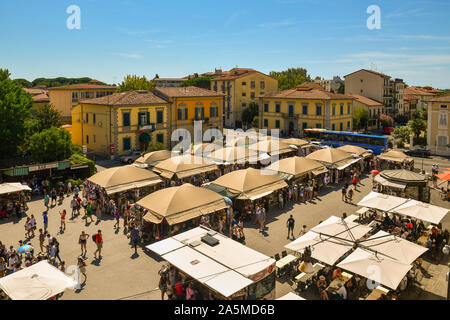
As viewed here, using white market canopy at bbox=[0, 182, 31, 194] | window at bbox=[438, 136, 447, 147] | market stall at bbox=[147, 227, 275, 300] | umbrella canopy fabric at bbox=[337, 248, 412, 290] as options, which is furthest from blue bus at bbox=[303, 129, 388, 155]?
white market canopy at bbox=[0, 182, 31, 194]

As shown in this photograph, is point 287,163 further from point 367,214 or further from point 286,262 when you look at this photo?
point 286,262

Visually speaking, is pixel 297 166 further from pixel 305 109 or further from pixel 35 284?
pixel 305 109

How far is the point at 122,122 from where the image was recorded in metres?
37.3

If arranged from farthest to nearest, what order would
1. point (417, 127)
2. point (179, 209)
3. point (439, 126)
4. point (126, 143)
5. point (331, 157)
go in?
point (417, 127) → point (439, 126) → point (126, 143) → point (331, 157) → point (179, 209)

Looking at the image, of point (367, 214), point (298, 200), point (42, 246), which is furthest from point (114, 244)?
point (367, 214)

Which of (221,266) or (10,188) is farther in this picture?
(10,188)

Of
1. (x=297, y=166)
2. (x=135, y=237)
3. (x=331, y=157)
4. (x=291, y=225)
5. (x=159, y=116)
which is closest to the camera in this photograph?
(x=135, y=237)

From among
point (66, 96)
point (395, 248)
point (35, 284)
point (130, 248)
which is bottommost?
point (130, 248)

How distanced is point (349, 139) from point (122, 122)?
24985 mm

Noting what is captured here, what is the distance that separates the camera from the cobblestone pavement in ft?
40.4

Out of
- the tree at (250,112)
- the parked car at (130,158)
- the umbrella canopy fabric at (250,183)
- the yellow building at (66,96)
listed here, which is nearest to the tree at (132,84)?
the yellow building at (66,96)

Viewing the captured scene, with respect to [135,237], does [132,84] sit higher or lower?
higher

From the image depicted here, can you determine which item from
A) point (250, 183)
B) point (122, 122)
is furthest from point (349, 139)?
point (122, 122)

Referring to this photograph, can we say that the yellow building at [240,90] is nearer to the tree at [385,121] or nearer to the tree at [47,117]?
the tree at [385,121]
